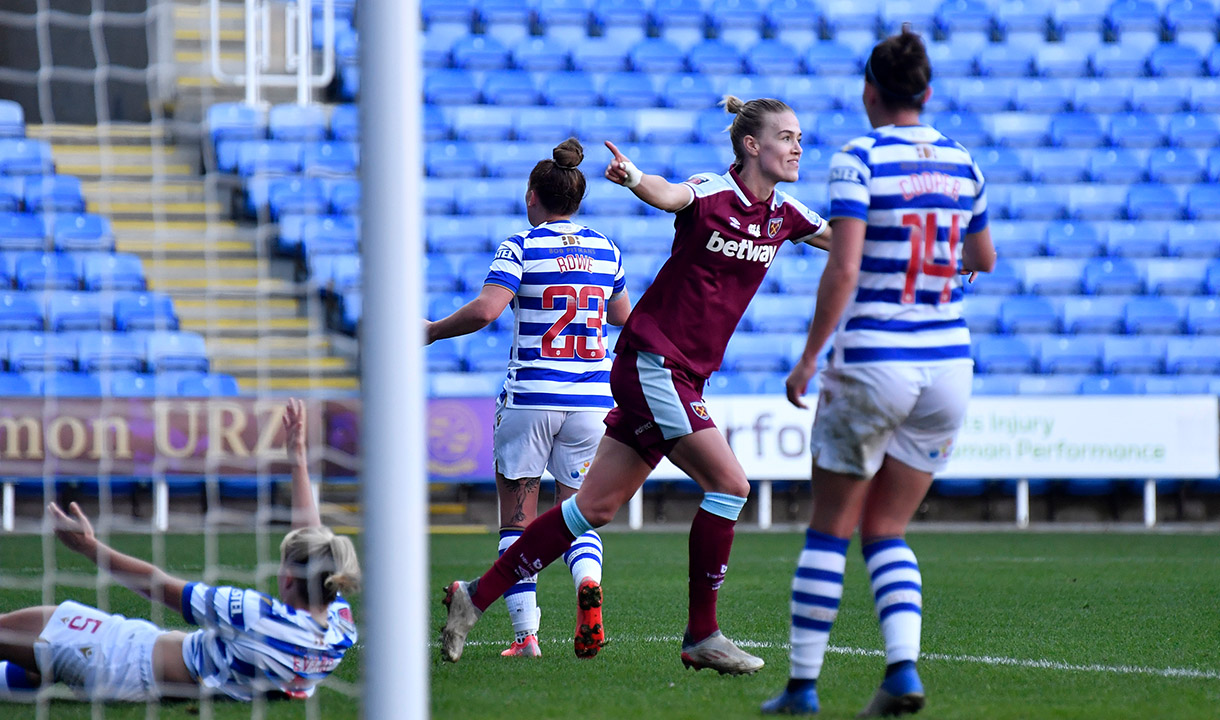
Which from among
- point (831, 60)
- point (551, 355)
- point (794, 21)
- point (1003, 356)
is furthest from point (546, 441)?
point (794, 21)

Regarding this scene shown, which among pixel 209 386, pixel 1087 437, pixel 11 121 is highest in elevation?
pixel 11 121

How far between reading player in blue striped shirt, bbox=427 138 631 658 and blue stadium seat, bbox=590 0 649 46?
38.8ft

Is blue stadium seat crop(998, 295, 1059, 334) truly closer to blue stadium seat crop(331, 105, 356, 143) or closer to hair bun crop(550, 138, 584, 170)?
blue stadium seat crop(331, 105, 356, 143)

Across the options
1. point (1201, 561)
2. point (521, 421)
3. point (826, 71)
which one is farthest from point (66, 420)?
point (826, 71)

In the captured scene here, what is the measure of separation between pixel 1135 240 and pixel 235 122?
10.1 m

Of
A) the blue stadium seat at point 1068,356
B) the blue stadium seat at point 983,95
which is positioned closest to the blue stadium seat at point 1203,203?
the blue stadium seat at point 983,95

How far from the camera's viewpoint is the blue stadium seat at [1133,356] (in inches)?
539

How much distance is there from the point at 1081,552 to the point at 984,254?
258 inches

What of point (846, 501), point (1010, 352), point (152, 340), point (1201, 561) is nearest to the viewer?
point (846, 501)

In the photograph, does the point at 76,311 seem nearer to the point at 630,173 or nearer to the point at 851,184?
the point at 630,173

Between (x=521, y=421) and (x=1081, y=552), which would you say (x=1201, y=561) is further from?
(x=521, y=421)

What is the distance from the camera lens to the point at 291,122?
45.7 feet

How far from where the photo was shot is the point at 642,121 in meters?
15.5

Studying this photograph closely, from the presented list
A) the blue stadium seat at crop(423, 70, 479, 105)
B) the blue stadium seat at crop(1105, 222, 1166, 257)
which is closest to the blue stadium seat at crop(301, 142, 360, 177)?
the blue stadium seat at crop(423, 70, 479, 105)
